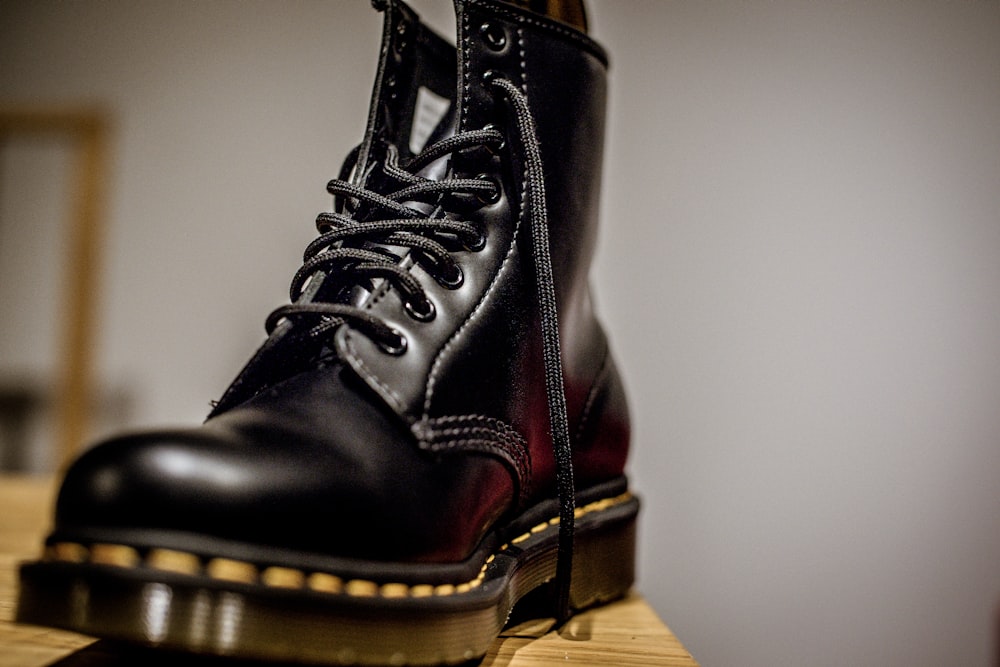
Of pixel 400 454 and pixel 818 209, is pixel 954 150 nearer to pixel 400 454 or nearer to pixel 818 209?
pixel 818 209

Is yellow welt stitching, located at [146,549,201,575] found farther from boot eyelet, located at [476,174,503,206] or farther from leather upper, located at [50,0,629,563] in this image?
boot eyelet, located at [476,174,503,206]

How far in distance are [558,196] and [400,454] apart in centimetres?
23

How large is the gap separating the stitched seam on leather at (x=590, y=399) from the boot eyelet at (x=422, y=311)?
6.6 inches

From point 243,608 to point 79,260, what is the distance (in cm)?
185

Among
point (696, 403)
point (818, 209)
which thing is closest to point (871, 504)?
point (696, 403)

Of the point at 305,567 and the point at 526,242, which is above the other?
the point at 526,242

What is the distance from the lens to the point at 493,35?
484 mm

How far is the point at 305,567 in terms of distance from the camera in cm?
32

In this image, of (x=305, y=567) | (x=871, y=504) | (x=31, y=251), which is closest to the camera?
(x=305, y=567)

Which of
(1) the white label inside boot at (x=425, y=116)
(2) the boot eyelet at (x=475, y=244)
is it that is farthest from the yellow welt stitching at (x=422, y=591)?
(1) the white label inside boot at (x=425, y=116)

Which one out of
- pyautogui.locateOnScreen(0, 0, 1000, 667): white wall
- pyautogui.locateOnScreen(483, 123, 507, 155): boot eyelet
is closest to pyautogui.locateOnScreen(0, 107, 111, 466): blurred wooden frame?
pyautogui.locateOnScreen(0, 0, 1000, 667): white wall

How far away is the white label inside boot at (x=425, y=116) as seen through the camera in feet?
1.84

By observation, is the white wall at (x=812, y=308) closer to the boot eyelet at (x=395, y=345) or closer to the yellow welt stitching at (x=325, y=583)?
the boot eyelet at (x=395, y=345)

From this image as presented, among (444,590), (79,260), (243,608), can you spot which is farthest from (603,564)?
(79,260)
